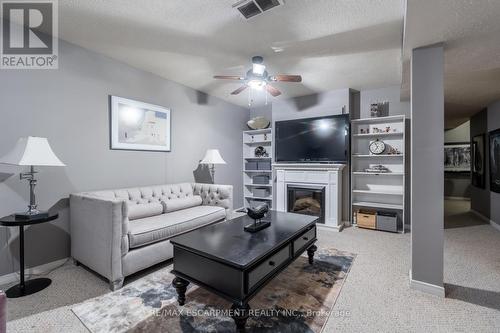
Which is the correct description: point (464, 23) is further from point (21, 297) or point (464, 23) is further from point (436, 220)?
point (21, 297)

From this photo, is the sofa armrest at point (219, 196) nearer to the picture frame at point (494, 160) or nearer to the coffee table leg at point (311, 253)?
the coffee table leg at point (311, 253)

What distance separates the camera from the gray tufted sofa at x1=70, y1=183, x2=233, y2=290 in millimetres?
2141

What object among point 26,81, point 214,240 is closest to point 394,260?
point 214,240

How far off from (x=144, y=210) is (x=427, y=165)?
310cm

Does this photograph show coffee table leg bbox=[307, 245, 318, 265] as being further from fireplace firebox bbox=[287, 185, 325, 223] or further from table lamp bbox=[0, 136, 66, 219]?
table lamp bbox=[0, 136, 66, 219]

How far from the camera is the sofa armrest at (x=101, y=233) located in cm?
212

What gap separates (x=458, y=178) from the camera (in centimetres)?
749

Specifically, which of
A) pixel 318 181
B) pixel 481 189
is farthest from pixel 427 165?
pixel 481 189

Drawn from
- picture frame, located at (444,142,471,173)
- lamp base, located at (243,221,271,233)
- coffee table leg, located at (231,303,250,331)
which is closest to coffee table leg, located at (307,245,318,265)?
lamp base, located at (243,221,271,233)

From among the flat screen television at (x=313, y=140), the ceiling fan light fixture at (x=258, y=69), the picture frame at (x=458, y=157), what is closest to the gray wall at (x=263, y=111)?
the flat screen television at (x=313, y=140)

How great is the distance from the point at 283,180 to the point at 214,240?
2.89 metres

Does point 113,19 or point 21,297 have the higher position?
point 113,19

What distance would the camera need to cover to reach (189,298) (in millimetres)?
1981

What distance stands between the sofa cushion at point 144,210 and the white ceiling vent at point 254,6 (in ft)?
7.99
